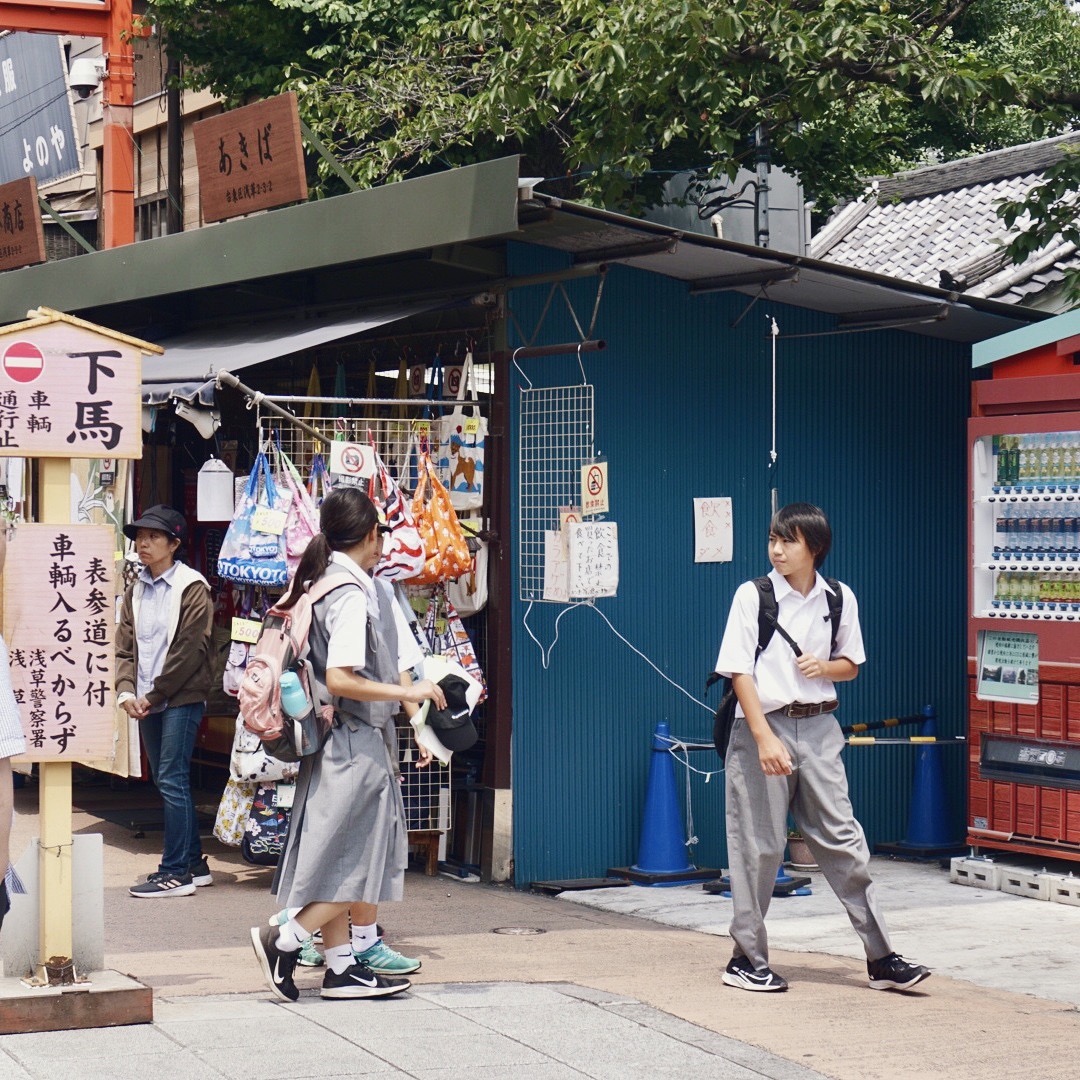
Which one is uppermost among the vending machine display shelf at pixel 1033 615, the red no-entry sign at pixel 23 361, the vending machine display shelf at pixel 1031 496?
the red no-entry sign at pixel 23 361

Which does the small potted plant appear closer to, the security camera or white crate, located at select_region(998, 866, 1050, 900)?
white crate, located at select_region(998, 866, 1050, 900)

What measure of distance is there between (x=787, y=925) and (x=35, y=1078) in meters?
4.11

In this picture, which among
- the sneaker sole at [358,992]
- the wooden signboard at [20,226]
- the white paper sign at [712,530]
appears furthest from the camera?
the wooden signboard at [20,226]

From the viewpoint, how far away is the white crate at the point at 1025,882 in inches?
335

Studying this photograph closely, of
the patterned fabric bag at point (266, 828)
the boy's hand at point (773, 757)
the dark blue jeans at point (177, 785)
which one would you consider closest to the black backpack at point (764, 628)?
the boy's hand at point (773, 757)

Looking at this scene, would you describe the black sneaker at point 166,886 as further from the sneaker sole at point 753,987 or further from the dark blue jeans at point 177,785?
the sneaker sole at point 753,987

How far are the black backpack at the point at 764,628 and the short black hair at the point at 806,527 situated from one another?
0.18 m

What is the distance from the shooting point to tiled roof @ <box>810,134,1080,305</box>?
1238 cm

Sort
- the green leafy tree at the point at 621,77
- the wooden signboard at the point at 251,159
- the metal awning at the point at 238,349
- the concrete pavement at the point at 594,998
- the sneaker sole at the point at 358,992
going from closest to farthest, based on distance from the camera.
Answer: the concrete pavement at the point at 594,998 < the sneaker sole at the point at 358,992 < the metal awning at the point at 238,349 < the wooden signboard at the point at 251,159 < the green leafy tree at the point at 621,77

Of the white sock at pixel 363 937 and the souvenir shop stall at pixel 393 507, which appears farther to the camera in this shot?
the souvenir shop stall at pixel 393 507

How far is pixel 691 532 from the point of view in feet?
30.4

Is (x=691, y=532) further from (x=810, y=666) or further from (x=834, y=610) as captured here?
(x=810, y=666)

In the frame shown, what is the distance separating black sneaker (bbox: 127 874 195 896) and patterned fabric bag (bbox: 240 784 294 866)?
0.36 metres

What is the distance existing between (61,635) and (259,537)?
246 centimetres
